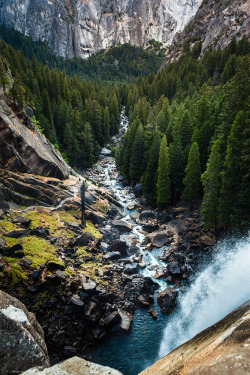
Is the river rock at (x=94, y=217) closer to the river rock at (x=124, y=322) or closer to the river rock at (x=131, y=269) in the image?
the river rock at (x=131, y=269)

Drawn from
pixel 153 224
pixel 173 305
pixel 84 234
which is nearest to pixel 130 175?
pixel 153 224

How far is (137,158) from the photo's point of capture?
4675cm

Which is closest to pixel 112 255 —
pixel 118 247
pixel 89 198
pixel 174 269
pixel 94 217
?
pixel 118 247

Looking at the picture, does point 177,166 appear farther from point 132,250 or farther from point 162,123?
point 162,123

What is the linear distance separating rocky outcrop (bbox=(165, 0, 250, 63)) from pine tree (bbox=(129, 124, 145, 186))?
7203 centimetres

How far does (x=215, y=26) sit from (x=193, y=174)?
101 m

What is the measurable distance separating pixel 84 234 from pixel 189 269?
12.8 m

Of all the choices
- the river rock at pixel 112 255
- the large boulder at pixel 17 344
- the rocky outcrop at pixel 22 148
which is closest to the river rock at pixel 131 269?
the river rock at pixel 112 255

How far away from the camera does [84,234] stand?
25109 mm

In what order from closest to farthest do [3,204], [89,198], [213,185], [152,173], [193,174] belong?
[3,204] → [213,185] → [193,174] → [89,198] → [152,173]

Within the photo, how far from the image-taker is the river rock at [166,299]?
18980 mm

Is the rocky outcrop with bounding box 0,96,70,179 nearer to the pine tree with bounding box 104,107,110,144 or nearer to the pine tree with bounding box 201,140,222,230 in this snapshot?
the pine tree with bounding box 201,140,222,230

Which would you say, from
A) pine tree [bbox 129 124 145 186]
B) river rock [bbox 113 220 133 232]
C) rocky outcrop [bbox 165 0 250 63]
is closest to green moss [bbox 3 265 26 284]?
river rock [bbox 113 220 133 232]

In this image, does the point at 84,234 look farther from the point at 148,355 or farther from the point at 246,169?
the point at 246,169
